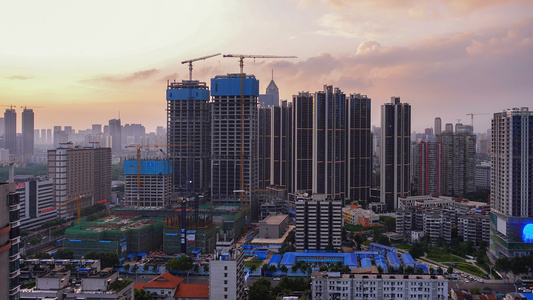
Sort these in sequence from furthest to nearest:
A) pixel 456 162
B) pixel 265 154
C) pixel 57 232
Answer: pixel 265 154 → pixel 456 162 → pixel 57 232

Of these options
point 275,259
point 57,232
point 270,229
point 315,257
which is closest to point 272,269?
point 275,259

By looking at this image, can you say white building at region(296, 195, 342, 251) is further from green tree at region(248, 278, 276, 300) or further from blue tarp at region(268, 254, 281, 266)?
green tree at region(248, 278, 276, 300)

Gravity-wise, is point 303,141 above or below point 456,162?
above

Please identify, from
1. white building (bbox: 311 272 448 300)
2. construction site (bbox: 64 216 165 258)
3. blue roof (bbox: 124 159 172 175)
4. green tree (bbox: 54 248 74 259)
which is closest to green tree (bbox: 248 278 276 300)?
white building (bbox: 311 272 448 300)

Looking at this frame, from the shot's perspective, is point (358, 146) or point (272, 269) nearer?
point (272, 269)

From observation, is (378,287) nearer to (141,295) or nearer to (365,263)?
(365,263)

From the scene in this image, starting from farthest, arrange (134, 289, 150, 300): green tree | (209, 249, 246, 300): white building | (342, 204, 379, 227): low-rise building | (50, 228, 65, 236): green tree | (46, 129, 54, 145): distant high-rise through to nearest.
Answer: (46, 129, 54, 145): distant high-rise
(342, 204, 379, 227): low-rise building
(50, 228, 65, 236): green tree
(134, 289, 150, 300): green tree
(209, 249, 246, 300): white building

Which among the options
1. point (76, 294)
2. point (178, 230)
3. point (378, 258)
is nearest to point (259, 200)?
point (178, 230)
